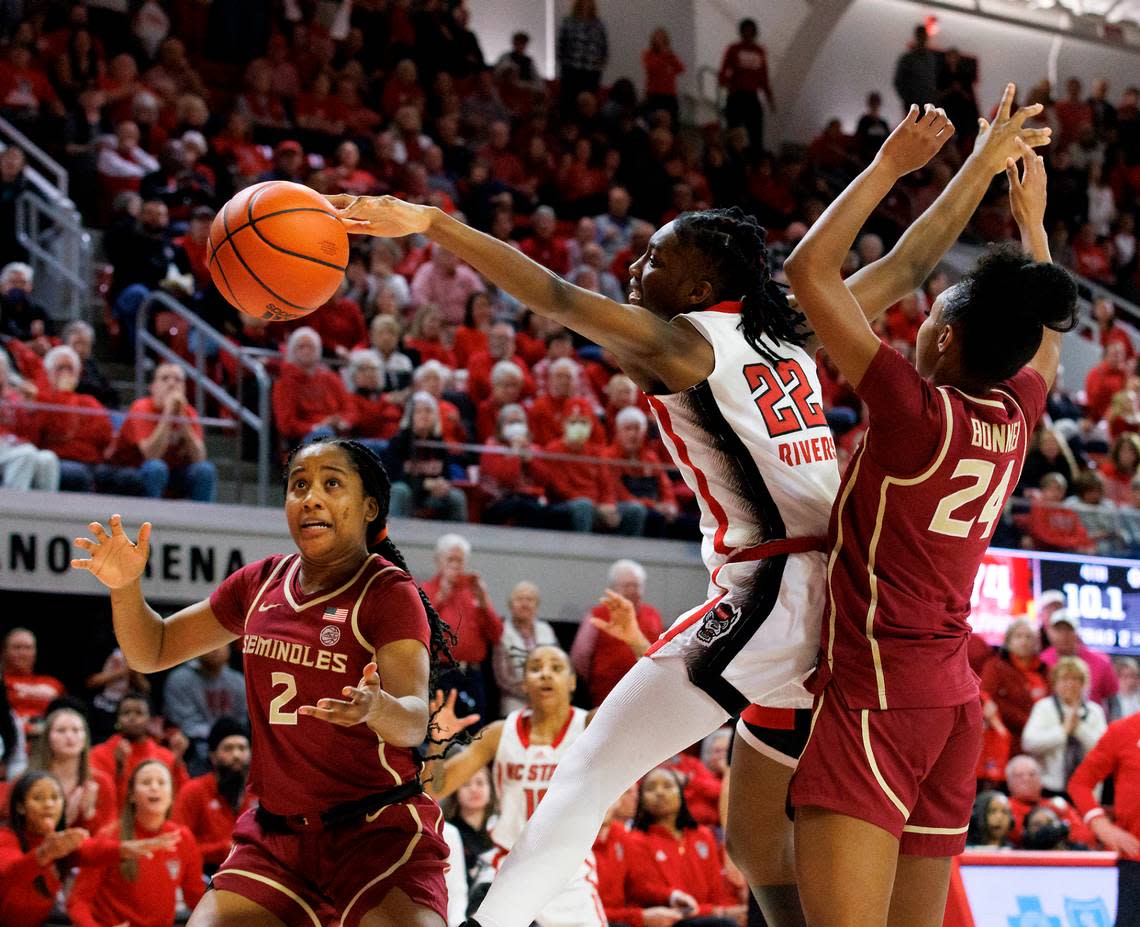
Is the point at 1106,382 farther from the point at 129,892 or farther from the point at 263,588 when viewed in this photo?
the point at 263,588

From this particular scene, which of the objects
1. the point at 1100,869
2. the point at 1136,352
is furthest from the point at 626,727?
the point at 1136,352

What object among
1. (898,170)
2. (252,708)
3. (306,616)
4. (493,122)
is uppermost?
(493,122)

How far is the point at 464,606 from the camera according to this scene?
9695 millimetres

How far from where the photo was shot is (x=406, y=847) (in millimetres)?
3877

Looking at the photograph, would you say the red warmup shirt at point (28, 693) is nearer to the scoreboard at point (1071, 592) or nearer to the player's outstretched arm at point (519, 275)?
the player's outstretched arm at point (519, 275)

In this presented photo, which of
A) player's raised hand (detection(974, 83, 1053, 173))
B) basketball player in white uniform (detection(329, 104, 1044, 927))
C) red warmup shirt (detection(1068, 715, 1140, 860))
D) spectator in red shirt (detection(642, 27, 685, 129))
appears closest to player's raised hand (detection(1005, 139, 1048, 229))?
player's raised hand (detection(974, 83, 1053, 173))

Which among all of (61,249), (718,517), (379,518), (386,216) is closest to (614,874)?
(379,518)

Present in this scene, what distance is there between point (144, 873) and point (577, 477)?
4526 millimetres

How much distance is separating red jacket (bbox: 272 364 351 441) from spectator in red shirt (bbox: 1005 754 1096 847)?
188 inches

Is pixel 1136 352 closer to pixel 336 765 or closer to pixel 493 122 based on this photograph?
pixel 493 122

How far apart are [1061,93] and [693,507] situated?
Answer: 13.1m

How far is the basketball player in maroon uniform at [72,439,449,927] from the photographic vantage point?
380cm

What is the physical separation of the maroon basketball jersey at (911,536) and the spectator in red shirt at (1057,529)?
8810 mm

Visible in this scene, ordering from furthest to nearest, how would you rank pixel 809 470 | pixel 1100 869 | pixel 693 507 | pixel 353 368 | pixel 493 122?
1. pixel 493 122
2. pixel 693 507
3. pixel 353 368
4. pixel 1100 869
5. pixel 809 470
